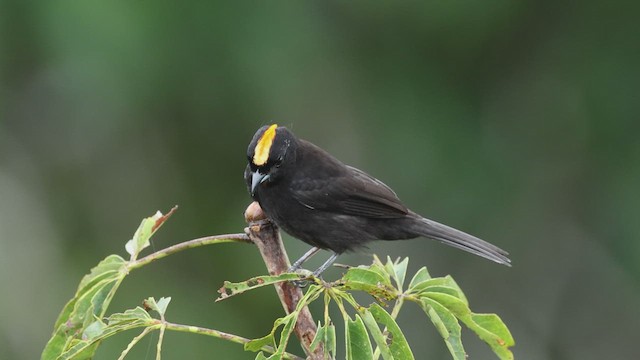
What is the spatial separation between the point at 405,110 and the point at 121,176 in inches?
105

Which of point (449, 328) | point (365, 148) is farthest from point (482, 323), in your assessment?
point (365, 148)

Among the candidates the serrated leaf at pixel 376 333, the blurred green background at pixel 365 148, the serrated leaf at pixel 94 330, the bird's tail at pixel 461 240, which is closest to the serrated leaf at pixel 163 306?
the serrated leaf at pixel 94 330

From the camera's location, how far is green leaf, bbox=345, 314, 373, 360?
9.33ft

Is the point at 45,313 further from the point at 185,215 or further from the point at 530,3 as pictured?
the point at 530,3

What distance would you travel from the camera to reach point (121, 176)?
903cm

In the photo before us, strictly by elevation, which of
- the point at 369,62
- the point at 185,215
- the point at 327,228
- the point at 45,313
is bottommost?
the point at 45,313

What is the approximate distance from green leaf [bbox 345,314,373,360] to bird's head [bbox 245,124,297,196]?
188 centimetres

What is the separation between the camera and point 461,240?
16.7ft

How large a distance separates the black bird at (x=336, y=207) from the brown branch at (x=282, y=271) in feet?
4.31

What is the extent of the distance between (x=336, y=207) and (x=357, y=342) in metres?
2.32

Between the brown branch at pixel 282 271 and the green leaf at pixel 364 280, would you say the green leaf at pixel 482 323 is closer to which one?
the green leaf at pixel 364 280

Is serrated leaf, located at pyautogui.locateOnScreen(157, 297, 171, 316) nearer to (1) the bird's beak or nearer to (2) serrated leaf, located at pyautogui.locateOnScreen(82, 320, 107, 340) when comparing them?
(2) serrated leaf, located at pyautogui.locateOnScreen(82, 320, 107, 340)

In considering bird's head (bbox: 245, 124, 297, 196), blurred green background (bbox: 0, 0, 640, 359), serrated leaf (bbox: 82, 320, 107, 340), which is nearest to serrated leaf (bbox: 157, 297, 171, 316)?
serrated leaf (bbox: 82, 320, 107, 340)

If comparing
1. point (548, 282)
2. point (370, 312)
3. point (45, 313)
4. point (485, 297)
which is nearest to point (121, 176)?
point (45, 313)
